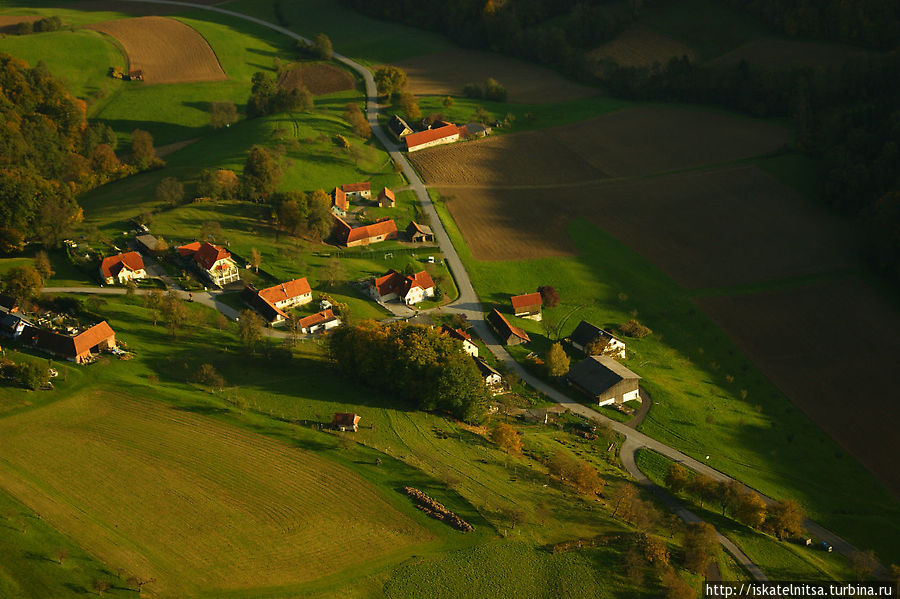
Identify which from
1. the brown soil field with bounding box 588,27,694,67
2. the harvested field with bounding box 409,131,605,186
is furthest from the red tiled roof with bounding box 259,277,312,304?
the brown soil field with bounding box 588,27,694,67

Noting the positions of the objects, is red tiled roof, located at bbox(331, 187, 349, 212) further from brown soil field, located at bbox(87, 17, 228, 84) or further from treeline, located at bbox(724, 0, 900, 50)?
treeline, located at bbox(724, 0, 900, 50)

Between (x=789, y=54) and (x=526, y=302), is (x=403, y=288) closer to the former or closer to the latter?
(x=526, y=302)

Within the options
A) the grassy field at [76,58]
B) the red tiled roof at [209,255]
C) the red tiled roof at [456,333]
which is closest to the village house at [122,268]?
the red tiled roof at [209,255]

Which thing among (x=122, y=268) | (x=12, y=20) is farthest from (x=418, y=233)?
(x=12, y=20)

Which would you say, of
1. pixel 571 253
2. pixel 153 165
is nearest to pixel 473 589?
pixel 571 253

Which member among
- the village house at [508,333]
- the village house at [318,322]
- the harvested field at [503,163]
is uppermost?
the harvested field at [503,163]

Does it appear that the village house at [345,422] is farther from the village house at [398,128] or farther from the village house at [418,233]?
the village house at [398,128]
